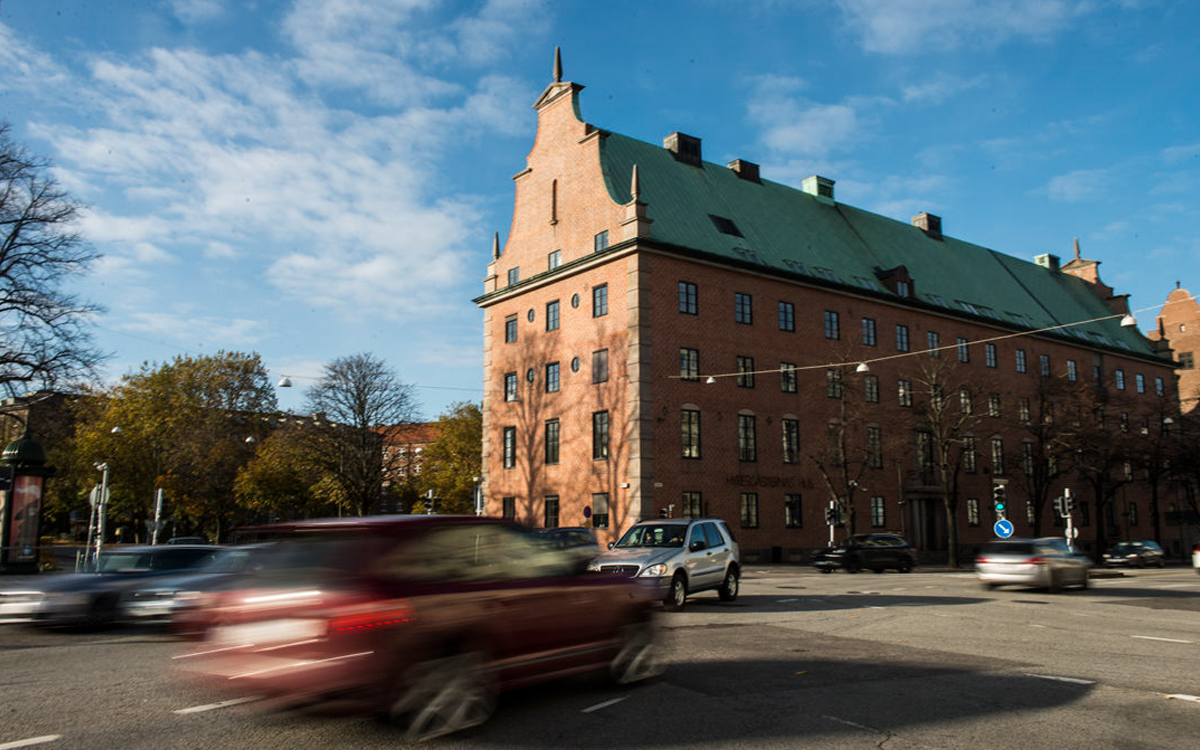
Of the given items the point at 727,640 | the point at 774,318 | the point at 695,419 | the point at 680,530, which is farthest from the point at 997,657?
→ the point at 774,318

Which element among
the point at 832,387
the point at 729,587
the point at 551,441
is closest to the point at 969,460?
the point at 832,387

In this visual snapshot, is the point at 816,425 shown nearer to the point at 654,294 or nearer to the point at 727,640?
the point at 654,294

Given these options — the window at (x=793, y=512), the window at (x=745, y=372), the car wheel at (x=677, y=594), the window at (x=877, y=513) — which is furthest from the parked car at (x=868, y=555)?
the car wheel at (x=677, y=594)

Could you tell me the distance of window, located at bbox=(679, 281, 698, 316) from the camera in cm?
3875

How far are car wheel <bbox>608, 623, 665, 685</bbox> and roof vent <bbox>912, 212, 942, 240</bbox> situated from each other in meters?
55.6

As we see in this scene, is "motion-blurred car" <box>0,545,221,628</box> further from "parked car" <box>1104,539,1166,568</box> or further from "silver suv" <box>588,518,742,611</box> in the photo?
"parked car" <box>1104,539,1166,568</box>

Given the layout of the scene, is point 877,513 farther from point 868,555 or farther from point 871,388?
point 868,555

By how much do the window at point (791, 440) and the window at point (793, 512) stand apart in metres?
1.75

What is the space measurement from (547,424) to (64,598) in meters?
29.2

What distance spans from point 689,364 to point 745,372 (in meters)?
3.23

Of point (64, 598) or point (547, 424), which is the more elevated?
point (547, 424)

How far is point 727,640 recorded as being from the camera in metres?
11.3

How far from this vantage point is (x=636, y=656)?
7.95 meters

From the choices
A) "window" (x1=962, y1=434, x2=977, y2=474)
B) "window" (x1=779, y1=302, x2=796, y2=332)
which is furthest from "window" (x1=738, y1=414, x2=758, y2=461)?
"window" (x1=962, y1=434, x2=977, y2=474)
